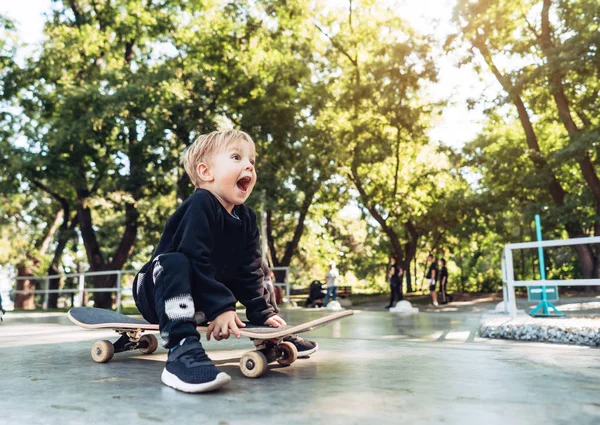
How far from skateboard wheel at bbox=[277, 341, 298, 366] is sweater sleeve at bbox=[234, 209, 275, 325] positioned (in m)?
0.21

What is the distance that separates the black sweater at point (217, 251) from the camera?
8.00 ft

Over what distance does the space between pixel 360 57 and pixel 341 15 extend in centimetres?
181

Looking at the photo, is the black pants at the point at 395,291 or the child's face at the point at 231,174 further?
the black pants at the point at 395,291

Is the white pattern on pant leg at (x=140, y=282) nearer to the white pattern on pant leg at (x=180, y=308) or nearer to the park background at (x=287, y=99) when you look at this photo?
the white pattern on pant leg at (x=180, y=308)

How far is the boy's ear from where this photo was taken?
279 centimetres

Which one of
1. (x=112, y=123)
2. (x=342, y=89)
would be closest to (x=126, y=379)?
(x=112, y=123)

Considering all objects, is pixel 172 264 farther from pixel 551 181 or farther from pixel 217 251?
pixel 551 181

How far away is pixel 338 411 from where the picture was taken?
173cm

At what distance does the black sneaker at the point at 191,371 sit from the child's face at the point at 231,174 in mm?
809

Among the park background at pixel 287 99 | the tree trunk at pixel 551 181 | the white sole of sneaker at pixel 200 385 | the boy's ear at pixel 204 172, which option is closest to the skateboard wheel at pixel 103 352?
the white sole of sneaker at pixel 200 385

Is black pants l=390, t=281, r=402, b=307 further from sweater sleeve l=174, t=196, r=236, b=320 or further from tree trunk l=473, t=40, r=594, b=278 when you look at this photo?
sweater sleeve l=174, t=196, r=236, b=320

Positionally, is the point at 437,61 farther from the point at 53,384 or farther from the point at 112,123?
the point at 53,384

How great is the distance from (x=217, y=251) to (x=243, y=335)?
0.50 m

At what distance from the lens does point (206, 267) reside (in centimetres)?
246
